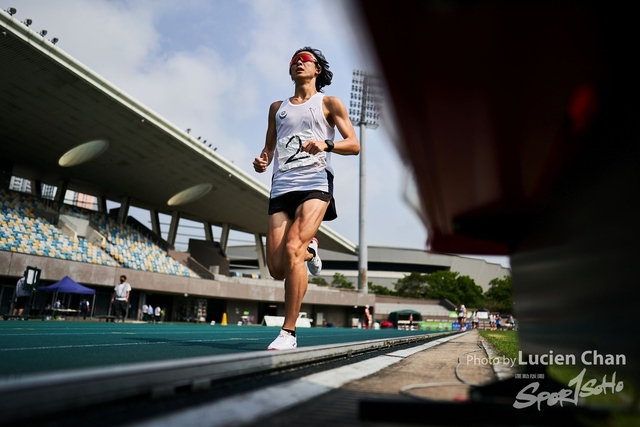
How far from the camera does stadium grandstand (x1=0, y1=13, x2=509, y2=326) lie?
65.7 ft

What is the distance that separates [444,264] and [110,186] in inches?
2546

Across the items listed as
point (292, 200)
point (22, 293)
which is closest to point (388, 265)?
point (22, 293)

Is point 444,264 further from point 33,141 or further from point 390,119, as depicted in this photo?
point 390,119

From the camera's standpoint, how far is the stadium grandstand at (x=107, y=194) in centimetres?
2002

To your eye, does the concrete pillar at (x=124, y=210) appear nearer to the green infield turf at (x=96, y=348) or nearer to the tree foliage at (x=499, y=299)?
the green infield turf at (x=96, y=348)

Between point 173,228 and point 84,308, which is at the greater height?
point 173,228

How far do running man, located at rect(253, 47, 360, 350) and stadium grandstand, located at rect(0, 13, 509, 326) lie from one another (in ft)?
36.8

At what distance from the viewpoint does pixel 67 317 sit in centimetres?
2230

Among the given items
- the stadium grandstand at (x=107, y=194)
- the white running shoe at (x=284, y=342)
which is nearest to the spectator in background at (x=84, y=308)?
the stadium grandstand at (x=107, y=194)

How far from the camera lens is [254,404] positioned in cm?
121

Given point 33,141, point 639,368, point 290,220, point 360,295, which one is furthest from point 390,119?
point 360,295

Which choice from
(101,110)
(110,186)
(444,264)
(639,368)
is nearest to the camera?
(639,368)

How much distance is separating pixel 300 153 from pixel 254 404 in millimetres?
2246

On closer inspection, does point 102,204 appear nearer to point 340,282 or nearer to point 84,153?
point 84,153
